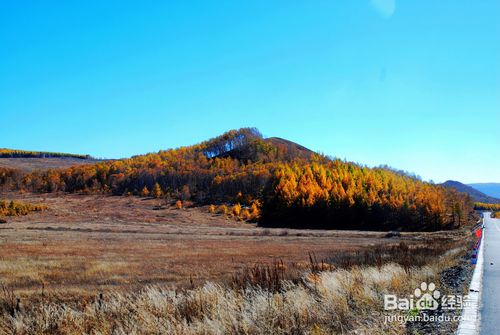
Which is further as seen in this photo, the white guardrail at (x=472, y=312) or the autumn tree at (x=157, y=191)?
the autumn tree at (x=157, y=191)

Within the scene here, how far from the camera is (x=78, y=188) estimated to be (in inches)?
7407

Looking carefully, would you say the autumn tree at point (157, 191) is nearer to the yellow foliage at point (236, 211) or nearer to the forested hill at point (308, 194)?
the forested hill at point (308, 194)

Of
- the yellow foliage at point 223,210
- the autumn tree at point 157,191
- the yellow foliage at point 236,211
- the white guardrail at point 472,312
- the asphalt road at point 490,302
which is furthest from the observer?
the autumn tree at point 157,191

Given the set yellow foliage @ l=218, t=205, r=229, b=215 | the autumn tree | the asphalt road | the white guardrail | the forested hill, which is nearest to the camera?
the white guardrail

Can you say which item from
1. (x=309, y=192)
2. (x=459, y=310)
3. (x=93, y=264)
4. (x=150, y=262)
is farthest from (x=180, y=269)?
(x=309, y=192)

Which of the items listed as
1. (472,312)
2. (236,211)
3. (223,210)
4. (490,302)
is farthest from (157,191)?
(472,312)

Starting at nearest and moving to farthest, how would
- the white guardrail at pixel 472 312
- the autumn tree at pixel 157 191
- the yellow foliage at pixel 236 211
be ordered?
the white guardrail at pixel 472 312
the yellow foliage at pixel 236 211
the autumn tree at pixel 157 191

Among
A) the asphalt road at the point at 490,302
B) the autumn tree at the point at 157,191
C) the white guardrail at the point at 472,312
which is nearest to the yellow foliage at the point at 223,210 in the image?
the autumn tree at the point at 157,191

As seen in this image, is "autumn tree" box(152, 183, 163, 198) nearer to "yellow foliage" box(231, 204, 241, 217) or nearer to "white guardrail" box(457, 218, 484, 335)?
"yellow foliage" box(231, 204, 241, 217)

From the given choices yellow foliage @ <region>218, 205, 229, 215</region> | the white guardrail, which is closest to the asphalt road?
the white guardrail

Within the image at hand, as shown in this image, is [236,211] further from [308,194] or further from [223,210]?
[308,194]

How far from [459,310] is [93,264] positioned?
2390 centimetres

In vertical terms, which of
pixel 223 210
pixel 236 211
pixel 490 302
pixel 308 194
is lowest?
pixel 236 211

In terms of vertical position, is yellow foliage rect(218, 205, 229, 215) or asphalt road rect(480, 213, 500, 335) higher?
asphalt road rect(480, 213, 500, 335)
